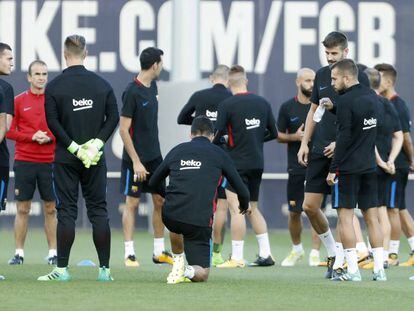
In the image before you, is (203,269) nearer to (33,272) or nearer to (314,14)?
(33,272)

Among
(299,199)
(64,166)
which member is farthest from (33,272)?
(299,199)

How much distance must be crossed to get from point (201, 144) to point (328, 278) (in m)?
1.98

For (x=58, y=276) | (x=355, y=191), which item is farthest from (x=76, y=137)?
(x=355, y=191)

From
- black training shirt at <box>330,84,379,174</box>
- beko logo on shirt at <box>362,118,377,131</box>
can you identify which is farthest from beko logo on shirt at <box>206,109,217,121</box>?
beko logo on shirt at <box>362,118,377,131</box>

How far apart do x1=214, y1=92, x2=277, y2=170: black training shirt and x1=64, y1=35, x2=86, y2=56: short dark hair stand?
3039mm

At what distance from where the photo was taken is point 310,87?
581 inches

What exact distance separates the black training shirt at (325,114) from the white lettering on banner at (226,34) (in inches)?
296

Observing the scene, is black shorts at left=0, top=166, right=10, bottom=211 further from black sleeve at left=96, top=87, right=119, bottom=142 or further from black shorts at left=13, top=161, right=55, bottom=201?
black sleeve at left=96, top=87, right=119, bottom=142

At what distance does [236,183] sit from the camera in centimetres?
1138

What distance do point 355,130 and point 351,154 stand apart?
215 millimetres

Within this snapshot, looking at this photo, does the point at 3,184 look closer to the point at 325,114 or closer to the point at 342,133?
the point at 325,114

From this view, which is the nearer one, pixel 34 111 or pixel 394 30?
pixel 34 111

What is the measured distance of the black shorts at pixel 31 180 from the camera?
1455cm

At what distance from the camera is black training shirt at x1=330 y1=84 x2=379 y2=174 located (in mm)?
11664
